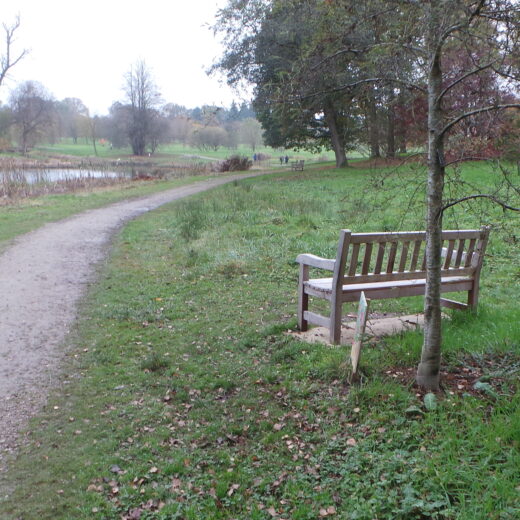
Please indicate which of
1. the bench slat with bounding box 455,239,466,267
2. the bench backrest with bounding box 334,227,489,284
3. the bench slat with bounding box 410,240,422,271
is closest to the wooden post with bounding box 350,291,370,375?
the bench backrest with bounding box 334,227,489,284

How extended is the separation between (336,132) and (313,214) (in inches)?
803

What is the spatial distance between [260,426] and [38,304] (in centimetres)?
490

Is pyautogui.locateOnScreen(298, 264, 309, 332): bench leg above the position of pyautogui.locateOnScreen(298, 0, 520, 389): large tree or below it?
below

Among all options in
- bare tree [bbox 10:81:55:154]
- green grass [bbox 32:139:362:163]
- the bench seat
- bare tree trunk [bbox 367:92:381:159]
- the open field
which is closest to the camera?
bare tree trunk [bbox 367:92:381:159]

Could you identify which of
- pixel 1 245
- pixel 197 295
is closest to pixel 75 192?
pixel 1 245

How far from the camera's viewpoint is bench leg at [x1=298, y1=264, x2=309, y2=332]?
18.7ft

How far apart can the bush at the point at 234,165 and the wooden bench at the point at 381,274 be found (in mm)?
38364

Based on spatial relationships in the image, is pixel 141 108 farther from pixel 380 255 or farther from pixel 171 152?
pixel 380 255

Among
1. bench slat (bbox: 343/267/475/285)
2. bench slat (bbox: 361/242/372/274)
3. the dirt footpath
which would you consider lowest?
the dirt footpath

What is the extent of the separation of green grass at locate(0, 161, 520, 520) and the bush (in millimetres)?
36813

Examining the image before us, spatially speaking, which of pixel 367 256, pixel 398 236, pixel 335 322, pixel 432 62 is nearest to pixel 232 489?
pixel 335 322

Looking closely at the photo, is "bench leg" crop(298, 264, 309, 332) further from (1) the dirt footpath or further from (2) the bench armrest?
(1) the dirt footpath

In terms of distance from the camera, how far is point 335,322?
5.15 metres

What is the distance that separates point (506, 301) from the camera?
21.2 feet
